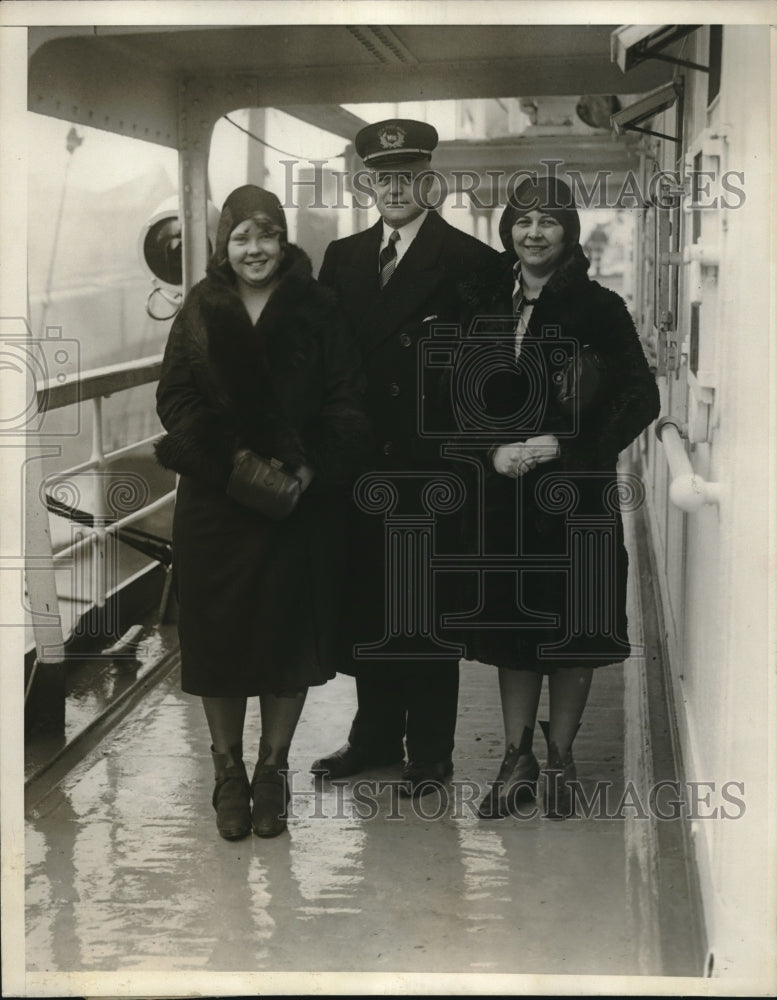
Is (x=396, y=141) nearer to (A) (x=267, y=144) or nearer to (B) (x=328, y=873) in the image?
(A) (x=267, y=144)

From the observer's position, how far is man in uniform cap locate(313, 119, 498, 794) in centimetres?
334

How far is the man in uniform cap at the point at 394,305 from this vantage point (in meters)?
3.34

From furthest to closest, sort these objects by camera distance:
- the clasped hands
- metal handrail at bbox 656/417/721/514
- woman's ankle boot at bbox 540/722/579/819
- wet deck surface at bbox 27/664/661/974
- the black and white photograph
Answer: woman's ankle boot at bbox 540/722/579/819, the clasped hands, wet deck surface at bbox 27/664/661/974, the black and white photograph, metal handrail at bbox 656/417/721/514

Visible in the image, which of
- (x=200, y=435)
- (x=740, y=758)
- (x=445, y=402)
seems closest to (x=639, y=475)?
(x=445, y=402)

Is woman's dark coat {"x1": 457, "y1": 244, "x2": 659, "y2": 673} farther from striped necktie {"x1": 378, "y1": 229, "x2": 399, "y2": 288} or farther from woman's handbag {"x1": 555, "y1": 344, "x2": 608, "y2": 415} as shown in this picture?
striped necktie {"x1": 378, "y1": 229, "x2": 399, "y2": 288}

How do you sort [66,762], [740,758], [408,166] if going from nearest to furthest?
[740,758]
[408,166]
[66,762]

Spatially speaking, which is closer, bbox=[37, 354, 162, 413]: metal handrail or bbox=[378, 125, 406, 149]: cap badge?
bbox=[378, 125, 406, 149]: cap badge

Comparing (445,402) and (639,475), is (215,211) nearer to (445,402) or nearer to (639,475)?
(445,402)

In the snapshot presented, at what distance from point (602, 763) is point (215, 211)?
5.24ft

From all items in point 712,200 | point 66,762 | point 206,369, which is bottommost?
point 66,762

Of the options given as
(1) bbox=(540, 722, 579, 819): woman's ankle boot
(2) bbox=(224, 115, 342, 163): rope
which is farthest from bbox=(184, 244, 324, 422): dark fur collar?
(1) bbox=(540, 722, 579, 819): woman's ankle boot

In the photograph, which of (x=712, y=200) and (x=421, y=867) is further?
(x=421, y=867)

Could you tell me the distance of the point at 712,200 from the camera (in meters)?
3.11

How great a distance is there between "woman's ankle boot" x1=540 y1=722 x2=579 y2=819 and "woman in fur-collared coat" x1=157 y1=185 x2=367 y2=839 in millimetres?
577
